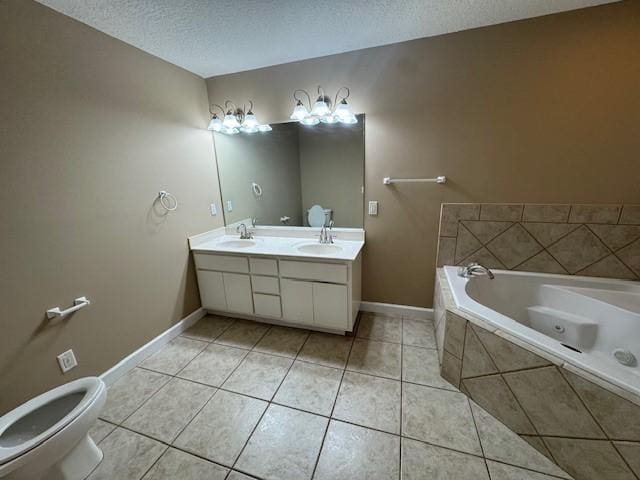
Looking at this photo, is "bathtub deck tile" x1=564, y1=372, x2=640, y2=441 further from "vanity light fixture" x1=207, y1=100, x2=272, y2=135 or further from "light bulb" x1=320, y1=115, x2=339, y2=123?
"vanity light fixture" x1=207, y1=100, x2=272, y2=135

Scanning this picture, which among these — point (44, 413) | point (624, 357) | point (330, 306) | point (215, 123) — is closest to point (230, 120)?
point (215, 123)

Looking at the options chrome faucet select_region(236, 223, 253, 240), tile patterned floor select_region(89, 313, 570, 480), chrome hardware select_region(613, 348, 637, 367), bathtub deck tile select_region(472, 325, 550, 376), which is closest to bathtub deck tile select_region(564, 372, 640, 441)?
bathtub deck tile select_region(472, 325, 550, 376)

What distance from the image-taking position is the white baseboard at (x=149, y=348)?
1.74 meters

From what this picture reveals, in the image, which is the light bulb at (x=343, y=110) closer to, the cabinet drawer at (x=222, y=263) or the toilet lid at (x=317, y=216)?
the toilet lid at (x=317, y=216)

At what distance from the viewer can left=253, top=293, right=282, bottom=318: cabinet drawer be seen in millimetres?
2182

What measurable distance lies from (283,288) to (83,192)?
58.0 inches

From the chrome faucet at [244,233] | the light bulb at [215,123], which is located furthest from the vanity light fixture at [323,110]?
the chrome faucet at [244,233]

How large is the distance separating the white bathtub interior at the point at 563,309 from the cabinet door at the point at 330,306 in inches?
31.7

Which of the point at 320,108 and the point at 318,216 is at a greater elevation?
the point at 320,108

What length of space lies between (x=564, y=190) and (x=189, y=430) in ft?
9.43

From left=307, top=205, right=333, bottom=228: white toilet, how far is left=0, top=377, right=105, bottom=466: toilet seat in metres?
1.84

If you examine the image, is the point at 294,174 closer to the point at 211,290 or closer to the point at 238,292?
the point at 238,292

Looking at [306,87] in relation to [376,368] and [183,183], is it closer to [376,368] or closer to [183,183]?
[183,183]

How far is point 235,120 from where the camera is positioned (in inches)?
90.3
